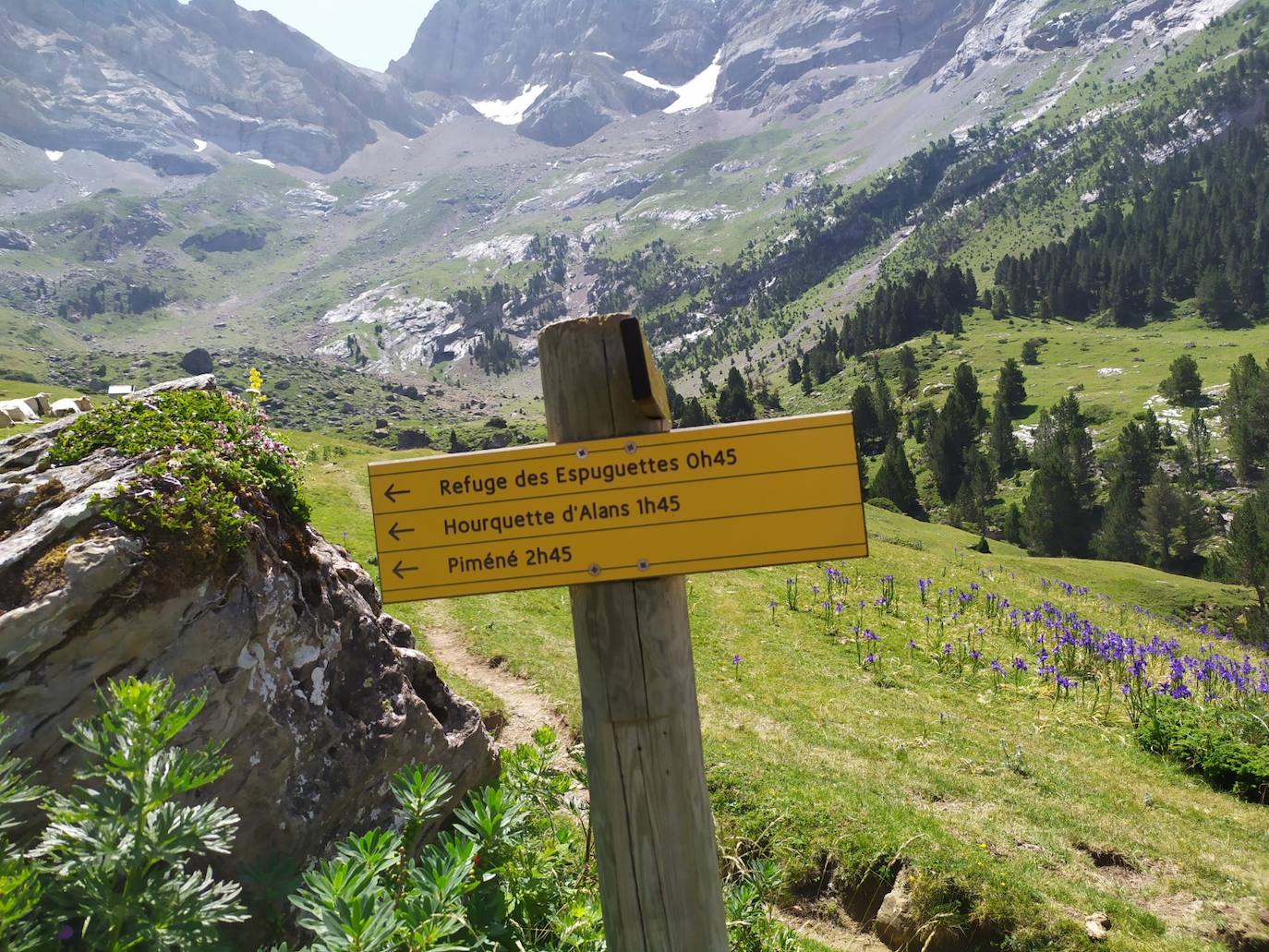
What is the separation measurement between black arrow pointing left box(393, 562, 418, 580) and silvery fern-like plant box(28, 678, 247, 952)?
80 cm

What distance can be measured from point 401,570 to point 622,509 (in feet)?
3.02

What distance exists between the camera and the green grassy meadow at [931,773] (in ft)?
20.2

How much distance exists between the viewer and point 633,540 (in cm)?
271

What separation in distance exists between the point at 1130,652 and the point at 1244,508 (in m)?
64.1

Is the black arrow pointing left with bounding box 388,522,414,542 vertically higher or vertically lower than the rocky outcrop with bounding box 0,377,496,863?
higher

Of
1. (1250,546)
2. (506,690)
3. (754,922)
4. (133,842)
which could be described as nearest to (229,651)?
(133,842)

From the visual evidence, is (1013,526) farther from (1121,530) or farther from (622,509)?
(622,509)

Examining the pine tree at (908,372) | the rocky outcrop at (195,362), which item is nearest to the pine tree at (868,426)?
the pine tree at (908,372)

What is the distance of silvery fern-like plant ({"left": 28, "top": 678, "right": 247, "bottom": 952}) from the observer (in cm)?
230

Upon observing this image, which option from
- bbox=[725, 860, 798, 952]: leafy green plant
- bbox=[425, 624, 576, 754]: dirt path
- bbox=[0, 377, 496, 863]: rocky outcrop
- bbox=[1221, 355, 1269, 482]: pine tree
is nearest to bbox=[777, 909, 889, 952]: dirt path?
bbox=[725, 860, 798, 952]: leafy green plant

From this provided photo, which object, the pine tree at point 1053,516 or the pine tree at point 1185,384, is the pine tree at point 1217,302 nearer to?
the pine tree at point 1185,384

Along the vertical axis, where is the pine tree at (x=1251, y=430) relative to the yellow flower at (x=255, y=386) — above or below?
below

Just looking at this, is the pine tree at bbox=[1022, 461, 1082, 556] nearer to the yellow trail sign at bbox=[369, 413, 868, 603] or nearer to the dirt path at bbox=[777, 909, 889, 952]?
the dirt path at bbox=[777, 909, 889, 952]

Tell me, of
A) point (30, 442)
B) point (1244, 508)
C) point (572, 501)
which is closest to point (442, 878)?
point (572, 501)
